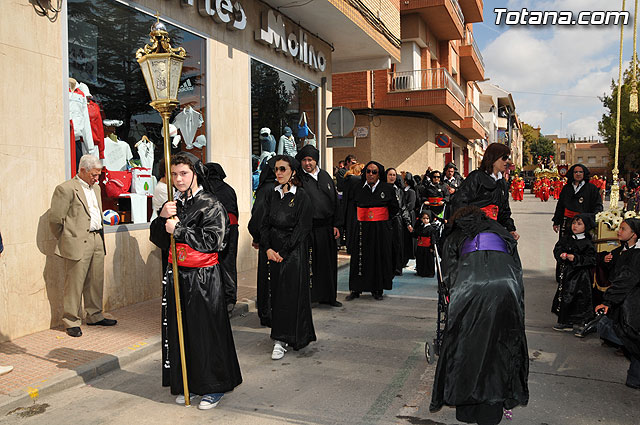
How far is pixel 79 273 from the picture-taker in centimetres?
612

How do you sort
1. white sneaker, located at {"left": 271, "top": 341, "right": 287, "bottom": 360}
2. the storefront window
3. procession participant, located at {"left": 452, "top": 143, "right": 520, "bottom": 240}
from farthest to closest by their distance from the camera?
the storefront window < procession participant, located at {"left": 452, "top": 143, "right": 520, "bottom": 240} < white sneaker, located at {"left": 271, "top": 341, "right": 287, "bottom": 360}

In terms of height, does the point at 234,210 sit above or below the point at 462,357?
above

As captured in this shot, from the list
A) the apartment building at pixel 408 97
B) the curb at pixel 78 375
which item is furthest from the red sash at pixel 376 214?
the apartment building at pixel 408 97

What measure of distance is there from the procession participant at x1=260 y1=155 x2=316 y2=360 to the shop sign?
5693 mm

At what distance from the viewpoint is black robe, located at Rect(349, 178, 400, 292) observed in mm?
8172

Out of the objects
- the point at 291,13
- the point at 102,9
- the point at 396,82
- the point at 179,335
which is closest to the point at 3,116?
the point at 102,9

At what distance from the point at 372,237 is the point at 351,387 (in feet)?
12.6

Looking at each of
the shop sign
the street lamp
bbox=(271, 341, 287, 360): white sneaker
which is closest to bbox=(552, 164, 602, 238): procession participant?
bbox=(271, 341, 287, 360): white sneaker

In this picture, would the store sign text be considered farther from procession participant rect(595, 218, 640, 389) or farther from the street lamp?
procession participant rect(595, 218, 640, 389)

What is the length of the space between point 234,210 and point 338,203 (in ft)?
4.77

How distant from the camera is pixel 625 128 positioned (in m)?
46.1

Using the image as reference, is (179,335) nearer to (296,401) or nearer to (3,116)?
(296,401)

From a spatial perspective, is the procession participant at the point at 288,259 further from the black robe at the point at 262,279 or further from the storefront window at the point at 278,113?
the storefront window at the point at 278,113

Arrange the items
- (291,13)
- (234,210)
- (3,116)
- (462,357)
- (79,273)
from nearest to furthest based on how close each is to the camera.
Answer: (462,357) < (3,116) < (79,273) < (234,210) < (291,13)
